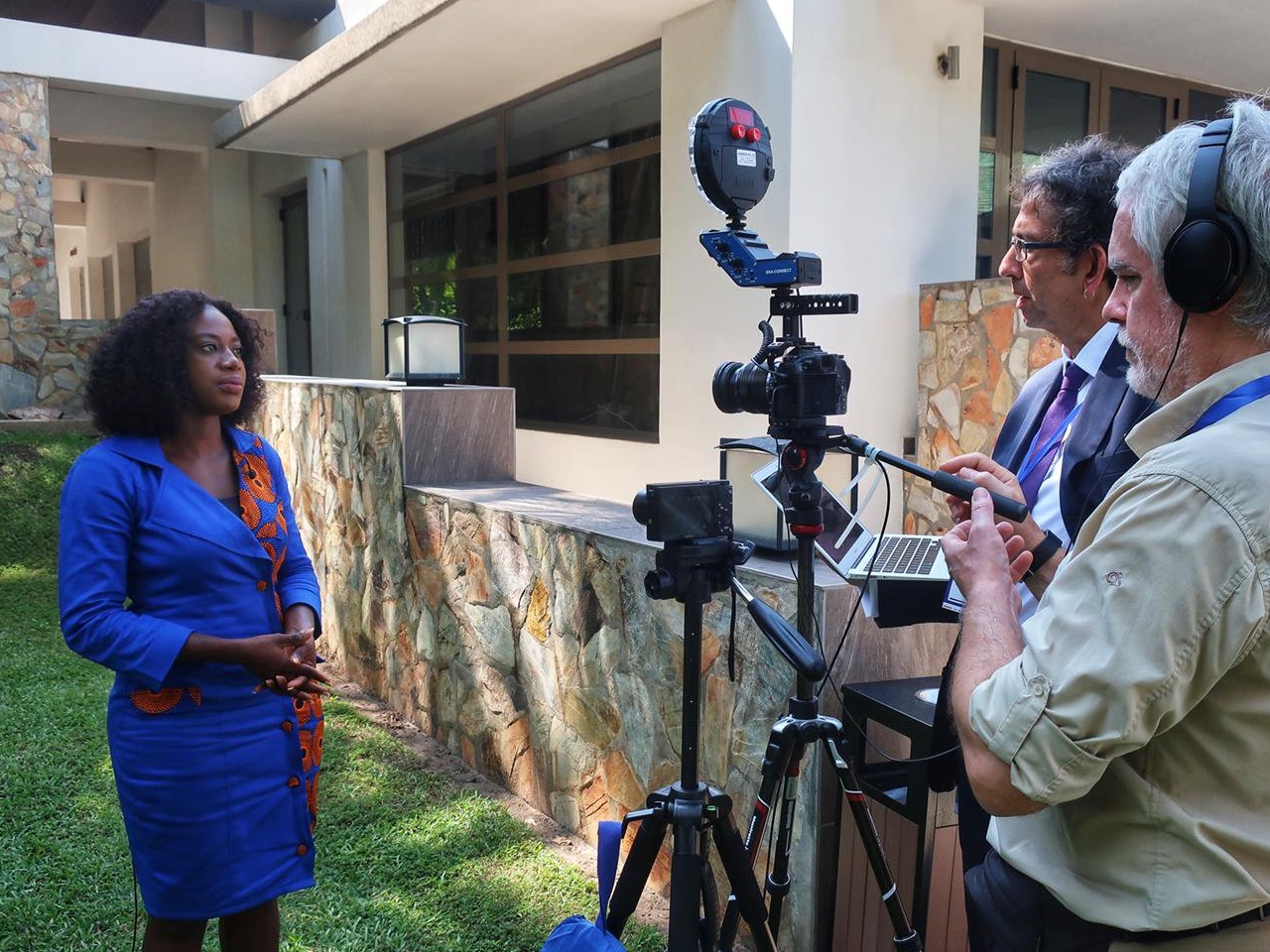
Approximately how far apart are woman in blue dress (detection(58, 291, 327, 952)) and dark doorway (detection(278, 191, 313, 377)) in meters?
9.94

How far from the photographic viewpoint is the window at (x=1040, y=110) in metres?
6.48

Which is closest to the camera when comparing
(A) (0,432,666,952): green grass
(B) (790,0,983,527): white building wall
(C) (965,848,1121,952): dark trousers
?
(C) (965,848,1121,952): dark trousers

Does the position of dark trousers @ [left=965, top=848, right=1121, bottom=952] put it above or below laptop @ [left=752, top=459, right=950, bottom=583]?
below

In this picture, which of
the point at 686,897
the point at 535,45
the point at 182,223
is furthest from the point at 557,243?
the point at 182,223

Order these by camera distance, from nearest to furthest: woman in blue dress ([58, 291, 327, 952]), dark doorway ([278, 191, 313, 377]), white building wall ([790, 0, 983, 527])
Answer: woman in blue dress ([58, 291, 327, 952]) → white building wall ([790, 0, 983, 527]) → dark doorway ([278, 191, 313, 377])

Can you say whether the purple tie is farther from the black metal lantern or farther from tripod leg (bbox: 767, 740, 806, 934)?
the black metal lantern

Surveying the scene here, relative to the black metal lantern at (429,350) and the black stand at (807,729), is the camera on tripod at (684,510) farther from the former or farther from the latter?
the black metal lantern at (429,350)

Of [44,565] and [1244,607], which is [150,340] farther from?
[44,565]

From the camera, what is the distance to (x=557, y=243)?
7.49 m

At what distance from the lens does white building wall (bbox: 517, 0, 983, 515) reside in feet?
17.5

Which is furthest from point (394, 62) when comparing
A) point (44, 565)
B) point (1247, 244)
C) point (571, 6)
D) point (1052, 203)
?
point (1247, 244)

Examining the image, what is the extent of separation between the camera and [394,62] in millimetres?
6875

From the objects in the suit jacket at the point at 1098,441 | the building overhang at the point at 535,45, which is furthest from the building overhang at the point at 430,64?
the suit jacket at the point at 1098,441

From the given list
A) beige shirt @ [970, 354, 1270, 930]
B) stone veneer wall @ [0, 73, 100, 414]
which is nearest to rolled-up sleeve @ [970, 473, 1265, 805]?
beige shirt @ [970, 354, 1270, 930]
